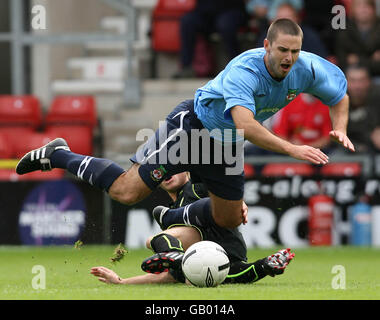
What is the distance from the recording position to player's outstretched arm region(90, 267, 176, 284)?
7.02 metres

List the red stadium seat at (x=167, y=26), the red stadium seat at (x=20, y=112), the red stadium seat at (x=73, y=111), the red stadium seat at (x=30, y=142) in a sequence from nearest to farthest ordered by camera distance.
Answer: the red stadium seat at (x=30, y=142) < the red stadium seat at (x=73, y=111) < the red stadium seat at (x=20, y=112) < the red stadium seat at (x=167, y=26)

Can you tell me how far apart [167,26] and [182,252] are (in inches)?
296

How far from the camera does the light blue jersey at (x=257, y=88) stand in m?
6.45

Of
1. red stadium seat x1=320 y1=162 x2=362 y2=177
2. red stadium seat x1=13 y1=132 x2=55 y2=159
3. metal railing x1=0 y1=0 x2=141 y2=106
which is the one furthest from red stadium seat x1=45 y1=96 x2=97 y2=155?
red stadium seat x1=320 y1=162 x2=362 y2=177

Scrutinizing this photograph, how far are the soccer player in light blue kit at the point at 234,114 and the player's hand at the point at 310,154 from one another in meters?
0.23

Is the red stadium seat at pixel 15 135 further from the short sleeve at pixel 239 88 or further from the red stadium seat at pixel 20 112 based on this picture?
the short sleeve at pixel 239 88

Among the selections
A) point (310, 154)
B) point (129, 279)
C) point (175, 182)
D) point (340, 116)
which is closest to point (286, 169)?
point (175, 182)

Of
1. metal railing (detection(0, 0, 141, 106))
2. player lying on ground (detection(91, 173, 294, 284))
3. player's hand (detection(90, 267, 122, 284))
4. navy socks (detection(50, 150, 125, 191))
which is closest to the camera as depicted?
player lying on ground (detection(91, 173, 294, 284))

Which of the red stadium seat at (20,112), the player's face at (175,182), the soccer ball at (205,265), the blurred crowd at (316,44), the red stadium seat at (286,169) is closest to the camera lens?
the soccer ball at (205,265)

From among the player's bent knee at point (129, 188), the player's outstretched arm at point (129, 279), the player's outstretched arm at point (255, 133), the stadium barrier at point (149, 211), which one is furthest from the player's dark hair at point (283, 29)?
the stadium barrier at point (149, 211)

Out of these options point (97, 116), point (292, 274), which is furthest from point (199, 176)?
point (97, 116)

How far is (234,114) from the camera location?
6.34 m

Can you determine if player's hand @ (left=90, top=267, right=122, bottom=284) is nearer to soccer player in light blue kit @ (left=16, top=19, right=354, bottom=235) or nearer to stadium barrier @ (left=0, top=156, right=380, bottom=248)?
soccer player in light blue kit @ (left=16, top=19, right=354, bottom=235)

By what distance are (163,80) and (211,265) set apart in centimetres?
752
